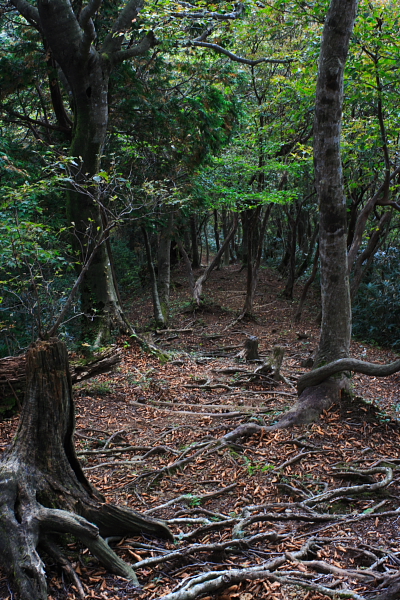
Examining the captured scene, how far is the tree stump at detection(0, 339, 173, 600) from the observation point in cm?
243

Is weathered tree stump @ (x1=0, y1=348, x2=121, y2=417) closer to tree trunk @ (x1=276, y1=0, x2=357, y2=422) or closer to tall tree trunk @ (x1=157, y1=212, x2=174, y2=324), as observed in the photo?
tree trunk @ (x1=276, y1=0, x2=357, y2=422)

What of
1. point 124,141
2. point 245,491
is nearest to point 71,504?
point 245,491

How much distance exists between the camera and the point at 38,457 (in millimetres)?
3031

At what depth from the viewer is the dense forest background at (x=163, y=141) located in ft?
25.1

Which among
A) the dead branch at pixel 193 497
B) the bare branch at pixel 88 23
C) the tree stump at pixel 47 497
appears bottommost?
the dead branch at pixel 193 497

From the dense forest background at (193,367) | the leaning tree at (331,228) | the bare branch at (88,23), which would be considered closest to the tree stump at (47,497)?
the dense forest background at (193,367)

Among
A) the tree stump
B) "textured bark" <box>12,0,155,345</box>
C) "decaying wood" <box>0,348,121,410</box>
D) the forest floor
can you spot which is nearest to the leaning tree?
the forest floor

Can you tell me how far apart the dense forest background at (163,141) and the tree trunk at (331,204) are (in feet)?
5.07

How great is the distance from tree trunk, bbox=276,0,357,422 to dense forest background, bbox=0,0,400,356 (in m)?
1.54

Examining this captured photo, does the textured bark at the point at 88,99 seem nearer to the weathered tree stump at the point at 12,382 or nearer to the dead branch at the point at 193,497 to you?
the weathered tree stump at the point at 12,382

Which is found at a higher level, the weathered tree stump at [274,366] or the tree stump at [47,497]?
the tree stump at [47,497]

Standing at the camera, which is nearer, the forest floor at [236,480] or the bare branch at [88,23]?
the forest floor at [236,480]

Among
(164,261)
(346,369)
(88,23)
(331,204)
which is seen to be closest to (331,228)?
(331,204)

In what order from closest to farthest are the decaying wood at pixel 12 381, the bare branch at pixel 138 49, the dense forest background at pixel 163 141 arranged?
1. the decaying wood at pixel 12 381
2. the dense forest background at pixel 163 141
3. the bare branch at pixel 138 49
